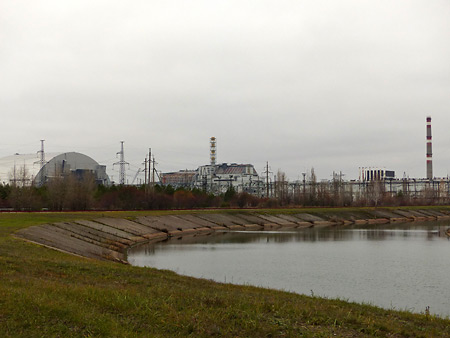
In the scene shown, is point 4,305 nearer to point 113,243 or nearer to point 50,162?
point 113,243

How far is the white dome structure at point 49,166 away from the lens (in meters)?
139

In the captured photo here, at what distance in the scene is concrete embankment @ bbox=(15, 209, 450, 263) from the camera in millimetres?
41094

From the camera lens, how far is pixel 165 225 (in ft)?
231

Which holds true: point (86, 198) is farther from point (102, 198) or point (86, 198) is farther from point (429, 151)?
point (429, 151)

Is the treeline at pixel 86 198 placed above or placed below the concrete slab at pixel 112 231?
above

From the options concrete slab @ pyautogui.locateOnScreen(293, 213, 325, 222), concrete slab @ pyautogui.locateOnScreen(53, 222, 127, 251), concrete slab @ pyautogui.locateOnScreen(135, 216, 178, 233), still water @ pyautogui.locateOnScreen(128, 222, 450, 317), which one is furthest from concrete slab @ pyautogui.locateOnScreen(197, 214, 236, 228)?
concrete slab @ pyautogui.locateOnScreen(53, 222, 127, 251)

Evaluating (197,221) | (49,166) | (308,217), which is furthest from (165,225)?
(49,166)

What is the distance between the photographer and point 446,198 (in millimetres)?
174250

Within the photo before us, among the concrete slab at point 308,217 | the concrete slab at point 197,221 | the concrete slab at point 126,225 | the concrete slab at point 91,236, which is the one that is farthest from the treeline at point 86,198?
the concrete slab at point 91,236

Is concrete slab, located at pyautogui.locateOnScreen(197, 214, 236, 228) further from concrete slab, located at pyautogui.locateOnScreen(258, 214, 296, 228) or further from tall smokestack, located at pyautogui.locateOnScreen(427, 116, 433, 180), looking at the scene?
tall smokestack, located at pyautogui.locateOnScreen(427, 116, 433, 180)

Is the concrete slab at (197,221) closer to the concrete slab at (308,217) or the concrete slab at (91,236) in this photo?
the concrete slab at (308,217)

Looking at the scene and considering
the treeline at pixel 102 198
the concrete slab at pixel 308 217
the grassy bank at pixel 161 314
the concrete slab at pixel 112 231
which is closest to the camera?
the grassy bank at pixel 161 314

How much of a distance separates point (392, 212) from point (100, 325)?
384 feet

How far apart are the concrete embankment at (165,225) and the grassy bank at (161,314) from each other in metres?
20.8
